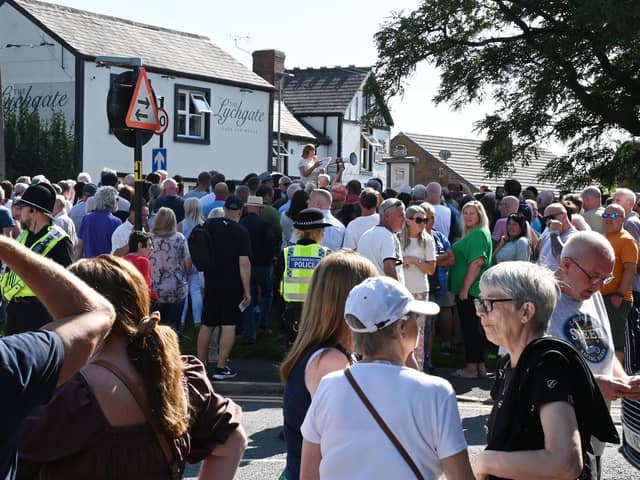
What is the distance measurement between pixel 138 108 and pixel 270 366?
137 inches

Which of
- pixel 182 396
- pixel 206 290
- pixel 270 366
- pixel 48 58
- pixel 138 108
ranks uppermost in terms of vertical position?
pixel 48 58

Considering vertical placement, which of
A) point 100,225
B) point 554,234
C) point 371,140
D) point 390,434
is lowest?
point 390,434

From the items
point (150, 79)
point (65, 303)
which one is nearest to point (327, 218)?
point (65, 303)

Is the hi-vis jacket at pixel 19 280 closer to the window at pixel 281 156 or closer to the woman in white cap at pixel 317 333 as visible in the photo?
the woman in white cap at pixel 317 333

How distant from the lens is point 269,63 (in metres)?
43.1

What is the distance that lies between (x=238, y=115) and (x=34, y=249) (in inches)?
1173

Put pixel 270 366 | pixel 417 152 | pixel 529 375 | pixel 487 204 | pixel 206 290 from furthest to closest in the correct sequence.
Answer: pixel 417 152
pixel 487 204
pixel 270 366
pixel 206 290
pixel 529 375

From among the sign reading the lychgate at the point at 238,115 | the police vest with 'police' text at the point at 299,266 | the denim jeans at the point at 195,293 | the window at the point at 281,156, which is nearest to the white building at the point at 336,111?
the window at the point at 281,156

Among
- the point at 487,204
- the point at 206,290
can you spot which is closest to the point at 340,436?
the point at 206,290

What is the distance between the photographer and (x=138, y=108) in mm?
10719

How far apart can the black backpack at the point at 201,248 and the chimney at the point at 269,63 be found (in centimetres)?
3347

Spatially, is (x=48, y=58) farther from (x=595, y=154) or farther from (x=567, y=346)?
(x=567, y=346)

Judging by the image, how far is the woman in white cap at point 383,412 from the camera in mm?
3164

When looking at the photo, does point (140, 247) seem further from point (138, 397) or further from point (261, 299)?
point (138, 397)
